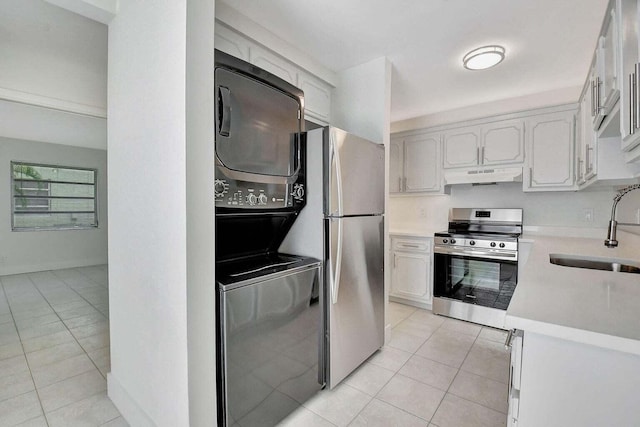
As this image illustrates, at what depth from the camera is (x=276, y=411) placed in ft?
5.10

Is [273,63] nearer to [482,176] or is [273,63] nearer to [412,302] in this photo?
[482,176]

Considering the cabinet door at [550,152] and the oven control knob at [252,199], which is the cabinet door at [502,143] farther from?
the oven control knob at [252,199]

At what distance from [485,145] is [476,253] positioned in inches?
50.4

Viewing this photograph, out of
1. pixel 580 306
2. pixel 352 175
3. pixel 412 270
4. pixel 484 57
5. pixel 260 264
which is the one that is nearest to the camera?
pixel 580 306

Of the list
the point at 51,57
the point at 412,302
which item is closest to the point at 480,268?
the point at 412,302

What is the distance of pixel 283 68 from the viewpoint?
7.26 feet

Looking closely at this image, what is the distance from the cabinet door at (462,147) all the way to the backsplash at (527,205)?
1.27 ft

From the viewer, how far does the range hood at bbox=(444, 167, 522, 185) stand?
119 inches

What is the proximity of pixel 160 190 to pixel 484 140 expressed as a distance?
11.2 ft

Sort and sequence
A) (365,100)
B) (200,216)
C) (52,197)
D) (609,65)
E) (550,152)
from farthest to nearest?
(52,197) → (550,152) → (365,100) → (609,65) → (200,216)

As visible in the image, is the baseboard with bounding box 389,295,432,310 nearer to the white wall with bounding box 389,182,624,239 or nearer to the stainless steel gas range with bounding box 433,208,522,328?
the stainless steel gas range with bounding box 433,208,522,328

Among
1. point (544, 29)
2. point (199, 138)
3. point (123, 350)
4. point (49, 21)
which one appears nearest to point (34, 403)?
point (123, 350)

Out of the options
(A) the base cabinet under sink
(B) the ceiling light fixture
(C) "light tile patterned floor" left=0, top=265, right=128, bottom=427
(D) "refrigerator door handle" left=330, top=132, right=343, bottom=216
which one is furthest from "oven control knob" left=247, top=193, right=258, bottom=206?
(B) the ceiling light fixture

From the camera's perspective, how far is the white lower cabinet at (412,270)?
3.36 m
